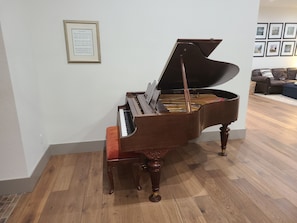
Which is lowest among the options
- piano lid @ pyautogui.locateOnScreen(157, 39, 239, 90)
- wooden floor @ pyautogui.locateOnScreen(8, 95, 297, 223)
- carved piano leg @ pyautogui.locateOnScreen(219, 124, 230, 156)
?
wooden floor @ pyautogui.locateOnScreen(8, 95, 297, 223)

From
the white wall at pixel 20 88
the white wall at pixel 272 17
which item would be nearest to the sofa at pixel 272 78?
the white wall at pixel 272 17

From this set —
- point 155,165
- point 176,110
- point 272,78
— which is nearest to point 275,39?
point 272,78

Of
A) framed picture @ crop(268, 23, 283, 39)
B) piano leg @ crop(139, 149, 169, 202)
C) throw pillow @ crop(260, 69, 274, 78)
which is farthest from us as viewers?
framed picture @ crop(268, 23, 283, 39)

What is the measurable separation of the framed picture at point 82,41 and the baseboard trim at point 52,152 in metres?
1.21

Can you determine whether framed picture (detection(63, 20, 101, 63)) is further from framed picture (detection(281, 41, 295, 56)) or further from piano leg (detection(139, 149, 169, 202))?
framed picture (detection(281, 41, 295, 56))

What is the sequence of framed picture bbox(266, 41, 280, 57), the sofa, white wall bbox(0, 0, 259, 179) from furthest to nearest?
framed picture bbox(266, 41, 280, 57) < the sofa < white wall bbox(0, 0, 259, 179)

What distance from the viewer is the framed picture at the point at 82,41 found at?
8.55ft

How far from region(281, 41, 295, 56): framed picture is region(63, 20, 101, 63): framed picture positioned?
786 cm

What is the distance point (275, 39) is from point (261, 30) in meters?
0.67

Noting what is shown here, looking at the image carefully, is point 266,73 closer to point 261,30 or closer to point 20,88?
point 261,30

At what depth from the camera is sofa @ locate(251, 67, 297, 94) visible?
7062mm

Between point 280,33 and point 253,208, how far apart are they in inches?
310

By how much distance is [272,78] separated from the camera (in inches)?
288

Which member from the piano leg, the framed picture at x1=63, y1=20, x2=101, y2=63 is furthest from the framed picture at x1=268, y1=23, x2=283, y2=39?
the piano leg
